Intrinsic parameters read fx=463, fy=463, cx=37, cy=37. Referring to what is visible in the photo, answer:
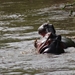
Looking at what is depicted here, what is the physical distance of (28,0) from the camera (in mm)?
22031

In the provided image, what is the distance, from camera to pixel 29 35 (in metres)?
12.6

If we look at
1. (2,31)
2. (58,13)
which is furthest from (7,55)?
(58,13)

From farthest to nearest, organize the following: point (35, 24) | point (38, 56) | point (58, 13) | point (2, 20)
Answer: point (58, 13) → point (2, 20) → point (35, 24) → point (38, 56)

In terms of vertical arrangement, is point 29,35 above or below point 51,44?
below

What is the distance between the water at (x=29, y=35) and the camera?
28.1 ft

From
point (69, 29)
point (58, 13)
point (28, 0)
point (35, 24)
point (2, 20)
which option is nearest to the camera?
point (69, 29)

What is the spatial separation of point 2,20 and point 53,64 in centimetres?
722

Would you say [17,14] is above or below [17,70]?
below

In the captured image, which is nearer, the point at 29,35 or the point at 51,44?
the point at 51,44

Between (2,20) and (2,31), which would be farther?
(2,20)

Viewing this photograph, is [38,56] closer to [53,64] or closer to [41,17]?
[53,64]

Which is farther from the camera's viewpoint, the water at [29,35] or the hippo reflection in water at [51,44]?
the hippo reflection in water at [51,44]

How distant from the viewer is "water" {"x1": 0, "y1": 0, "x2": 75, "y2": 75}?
855cm

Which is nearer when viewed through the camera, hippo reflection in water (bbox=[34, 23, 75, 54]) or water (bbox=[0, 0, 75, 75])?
water (bbox=[0, 0, 75, 75])
